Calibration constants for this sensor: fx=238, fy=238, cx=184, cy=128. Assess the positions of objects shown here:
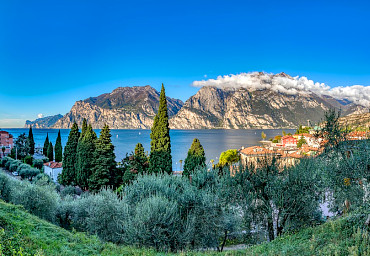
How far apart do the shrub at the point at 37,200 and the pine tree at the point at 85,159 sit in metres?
13.1

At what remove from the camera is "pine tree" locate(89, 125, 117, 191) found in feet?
88.1

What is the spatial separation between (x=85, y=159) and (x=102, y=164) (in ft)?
12.0

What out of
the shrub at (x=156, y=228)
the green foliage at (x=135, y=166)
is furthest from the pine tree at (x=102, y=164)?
the shrub at (x=156, y=228)

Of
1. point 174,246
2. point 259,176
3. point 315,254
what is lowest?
point 174,246

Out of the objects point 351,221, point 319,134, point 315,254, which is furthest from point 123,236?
point 319,134

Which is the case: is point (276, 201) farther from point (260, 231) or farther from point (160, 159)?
point (160, 159)

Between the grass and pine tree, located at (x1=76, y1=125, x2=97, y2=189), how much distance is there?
61.4 ft

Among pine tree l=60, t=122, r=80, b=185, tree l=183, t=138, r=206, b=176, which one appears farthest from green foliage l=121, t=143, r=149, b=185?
pine tree l=60, t=122, r=80, b=185

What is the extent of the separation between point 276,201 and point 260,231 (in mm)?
1874

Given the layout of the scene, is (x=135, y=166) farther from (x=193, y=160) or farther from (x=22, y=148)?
(x=22, y=148)

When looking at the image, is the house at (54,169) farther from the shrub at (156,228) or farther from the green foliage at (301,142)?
the green foliage at (301,142)

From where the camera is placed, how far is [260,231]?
11703 millimetres

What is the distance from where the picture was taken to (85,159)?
29.2m

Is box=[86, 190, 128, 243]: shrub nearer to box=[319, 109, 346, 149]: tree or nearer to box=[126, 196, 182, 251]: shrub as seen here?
box=[126, 196, 182, 251]: shrub
